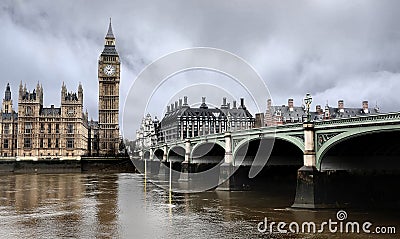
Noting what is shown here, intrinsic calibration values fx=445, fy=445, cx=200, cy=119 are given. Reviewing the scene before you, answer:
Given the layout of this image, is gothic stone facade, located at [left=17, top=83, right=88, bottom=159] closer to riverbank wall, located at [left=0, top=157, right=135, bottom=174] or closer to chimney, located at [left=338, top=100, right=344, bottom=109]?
riverbank wall, located at [left=0, top=157, right=135, bottom=174]

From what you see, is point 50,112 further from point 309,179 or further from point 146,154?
point 309,179

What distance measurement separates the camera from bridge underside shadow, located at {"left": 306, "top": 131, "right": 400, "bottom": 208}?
2766cm

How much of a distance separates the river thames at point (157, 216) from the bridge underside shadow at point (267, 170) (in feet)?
19.4

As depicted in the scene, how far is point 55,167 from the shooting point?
92438 mm

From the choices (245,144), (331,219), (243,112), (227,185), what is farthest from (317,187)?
(243,112)

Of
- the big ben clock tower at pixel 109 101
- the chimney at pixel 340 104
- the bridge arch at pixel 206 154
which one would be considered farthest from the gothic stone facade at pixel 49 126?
the bridge arch at pixel 206 154

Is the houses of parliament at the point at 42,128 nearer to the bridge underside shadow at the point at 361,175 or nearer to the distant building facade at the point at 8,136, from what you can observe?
the distant building facade at the point at 8,136

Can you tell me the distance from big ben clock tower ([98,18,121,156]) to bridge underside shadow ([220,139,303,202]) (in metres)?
90.0

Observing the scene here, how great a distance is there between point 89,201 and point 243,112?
296 ft

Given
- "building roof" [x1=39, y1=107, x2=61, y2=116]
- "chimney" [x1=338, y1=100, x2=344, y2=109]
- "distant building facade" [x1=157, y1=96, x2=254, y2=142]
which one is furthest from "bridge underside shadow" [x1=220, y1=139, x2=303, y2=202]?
"building roof" [x1=39, y1=107, x2=61, y2=116]

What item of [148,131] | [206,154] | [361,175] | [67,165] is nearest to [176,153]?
[206,154]

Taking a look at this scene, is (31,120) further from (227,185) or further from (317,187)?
(317,187)

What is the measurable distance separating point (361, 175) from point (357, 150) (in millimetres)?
1641

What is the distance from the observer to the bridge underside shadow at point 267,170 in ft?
138
